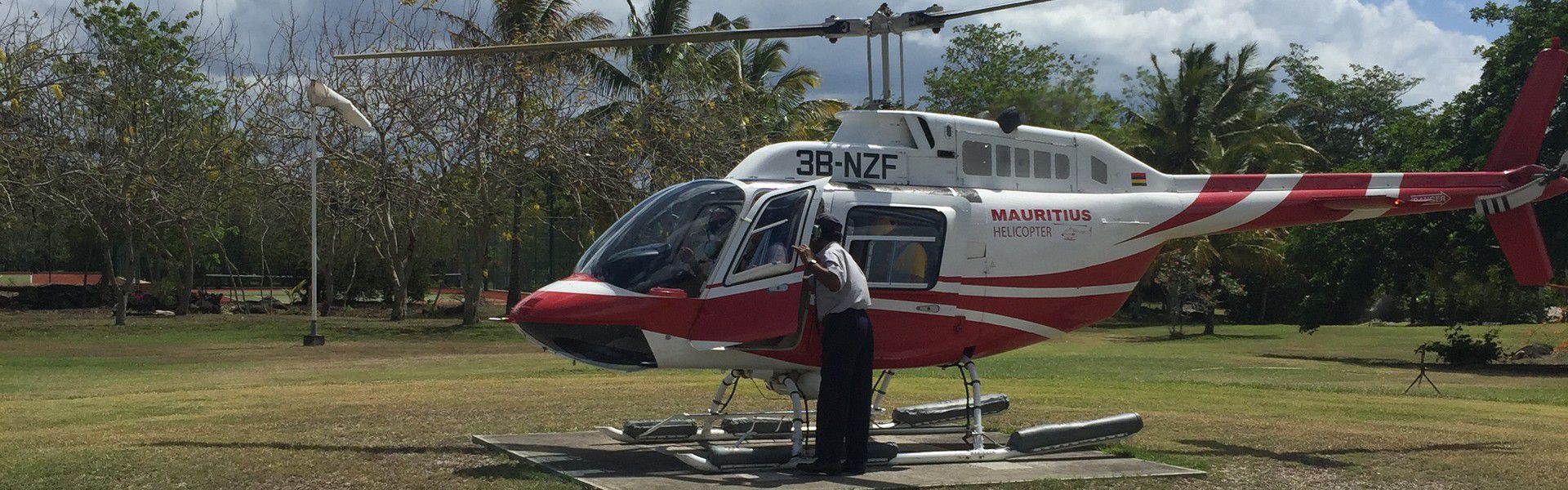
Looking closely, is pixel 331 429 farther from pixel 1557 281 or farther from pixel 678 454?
pixel 1557 281

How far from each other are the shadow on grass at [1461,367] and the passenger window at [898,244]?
27.1m

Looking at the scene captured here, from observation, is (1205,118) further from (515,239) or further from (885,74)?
(885,74)

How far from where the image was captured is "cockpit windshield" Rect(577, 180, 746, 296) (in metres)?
10.4

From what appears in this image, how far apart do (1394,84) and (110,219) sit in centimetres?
7507

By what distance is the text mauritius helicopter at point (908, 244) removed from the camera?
34.2 ft

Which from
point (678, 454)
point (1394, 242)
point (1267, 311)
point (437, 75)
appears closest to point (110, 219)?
point (437, 75)

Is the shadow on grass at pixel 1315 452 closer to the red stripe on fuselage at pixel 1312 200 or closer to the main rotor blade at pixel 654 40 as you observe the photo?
the red stripe on fuselage at pixel 1312 200

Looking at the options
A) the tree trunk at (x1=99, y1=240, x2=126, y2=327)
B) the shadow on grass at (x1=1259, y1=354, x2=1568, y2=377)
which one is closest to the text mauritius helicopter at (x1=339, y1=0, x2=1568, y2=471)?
the shadow on grass at (x1=1259, y1=354, x2=1568, y2=377)

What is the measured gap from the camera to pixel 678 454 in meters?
10.8

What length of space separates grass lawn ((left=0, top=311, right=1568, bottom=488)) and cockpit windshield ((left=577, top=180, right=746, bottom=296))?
5.46 ft

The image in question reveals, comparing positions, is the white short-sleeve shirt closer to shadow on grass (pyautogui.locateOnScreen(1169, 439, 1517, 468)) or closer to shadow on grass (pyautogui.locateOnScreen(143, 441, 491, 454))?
shadow on grass (pyautogui.locateOnScreen(143, 441, 491, 454))

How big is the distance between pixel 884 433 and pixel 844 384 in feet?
9.86

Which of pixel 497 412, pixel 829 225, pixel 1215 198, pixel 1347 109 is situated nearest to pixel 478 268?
pixel 497 412

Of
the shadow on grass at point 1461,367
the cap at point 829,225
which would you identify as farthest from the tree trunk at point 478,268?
the cap at point 829,225
